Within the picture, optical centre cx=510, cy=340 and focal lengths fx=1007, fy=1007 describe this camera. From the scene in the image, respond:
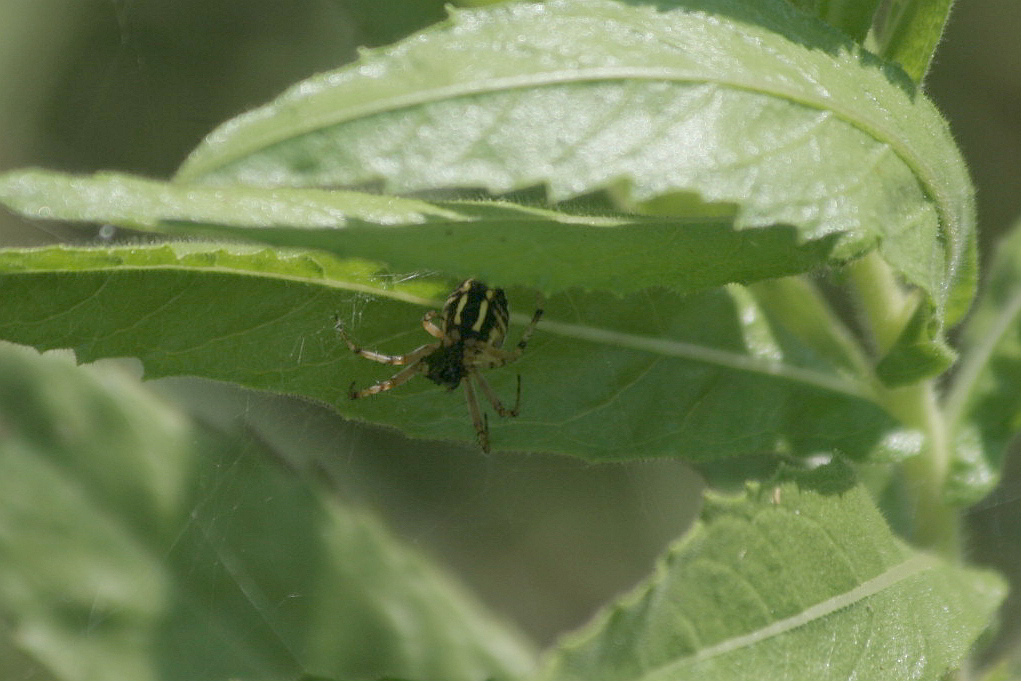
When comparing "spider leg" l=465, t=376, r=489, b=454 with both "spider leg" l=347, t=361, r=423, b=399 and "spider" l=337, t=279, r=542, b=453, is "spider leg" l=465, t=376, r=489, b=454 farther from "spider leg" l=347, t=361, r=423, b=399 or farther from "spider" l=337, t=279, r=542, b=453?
"spider leg" l=347, t=361, r=423, b=399

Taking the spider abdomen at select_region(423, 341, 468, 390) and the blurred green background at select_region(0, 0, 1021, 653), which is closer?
the spider abdomen at select_region(423, 341, 468, 390)

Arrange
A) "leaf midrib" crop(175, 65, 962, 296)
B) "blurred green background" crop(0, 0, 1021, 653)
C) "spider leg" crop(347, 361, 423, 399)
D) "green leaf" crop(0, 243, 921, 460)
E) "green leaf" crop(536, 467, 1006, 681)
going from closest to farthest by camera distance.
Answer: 1. "leaf midrib" crop(175, 65, 962, 296)
2. "green leaf" crop(536, 467, 1006, 681)
3. "green leaf" crop(0, 243, 921, 460)
4. "spider leg" crop(347, 361, 423, 399)
5. "blurred green background" crop(0, 0, 1021, 653)

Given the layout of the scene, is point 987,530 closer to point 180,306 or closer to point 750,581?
point 750,581

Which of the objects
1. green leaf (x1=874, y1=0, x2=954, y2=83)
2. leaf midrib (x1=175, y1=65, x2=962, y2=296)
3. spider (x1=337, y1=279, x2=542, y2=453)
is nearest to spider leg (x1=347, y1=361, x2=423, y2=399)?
spider (x1=337, y1=279, x2=542, y2=453)

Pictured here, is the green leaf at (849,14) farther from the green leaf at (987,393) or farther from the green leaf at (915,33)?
the green leaf at (987,393)

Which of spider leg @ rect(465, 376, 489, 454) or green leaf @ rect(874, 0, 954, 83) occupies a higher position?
green leaf @ rect(874, 0, 954, 83)

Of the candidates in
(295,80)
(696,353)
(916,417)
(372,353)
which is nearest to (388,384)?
(372,353)

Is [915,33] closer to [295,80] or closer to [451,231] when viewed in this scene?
[451,231]
